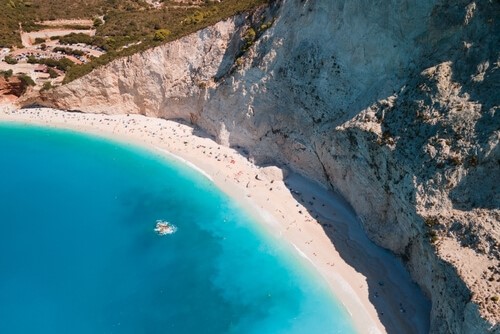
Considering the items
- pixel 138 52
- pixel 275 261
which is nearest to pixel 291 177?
pixel 275 261

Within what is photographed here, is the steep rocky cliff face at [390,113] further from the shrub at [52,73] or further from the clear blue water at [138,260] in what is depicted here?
the shrub at [52,73]

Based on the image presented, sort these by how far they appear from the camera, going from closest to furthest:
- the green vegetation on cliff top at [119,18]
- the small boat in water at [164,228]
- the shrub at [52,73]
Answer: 1. the small boat in water at [164,228]
2. the green vegetation on cliff top at [119,18]
3. the shrub at [52,73]

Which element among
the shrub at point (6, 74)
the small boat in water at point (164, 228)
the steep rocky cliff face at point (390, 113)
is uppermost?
the steep rocky cliff face at point (390, 113)

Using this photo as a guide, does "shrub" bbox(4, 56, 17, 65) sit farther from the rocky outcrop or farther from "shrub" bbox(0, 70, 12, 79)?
the rocky outcrop

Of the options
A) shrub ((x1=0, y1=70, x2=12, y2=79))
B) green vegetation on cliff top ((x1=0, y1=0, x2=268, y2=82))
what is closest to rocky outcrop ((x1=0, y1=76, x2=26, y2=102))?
shrub ((x1=0, y1=70, x2=12, y2=79))

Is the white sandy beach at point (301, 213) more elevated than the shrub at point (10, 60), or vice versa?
the white sandy beach at point (301, 213)

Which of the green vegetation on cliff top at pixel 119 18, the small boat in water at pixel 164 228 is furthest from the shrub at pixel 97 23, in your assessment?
the small boat in water at pixel 164 228
